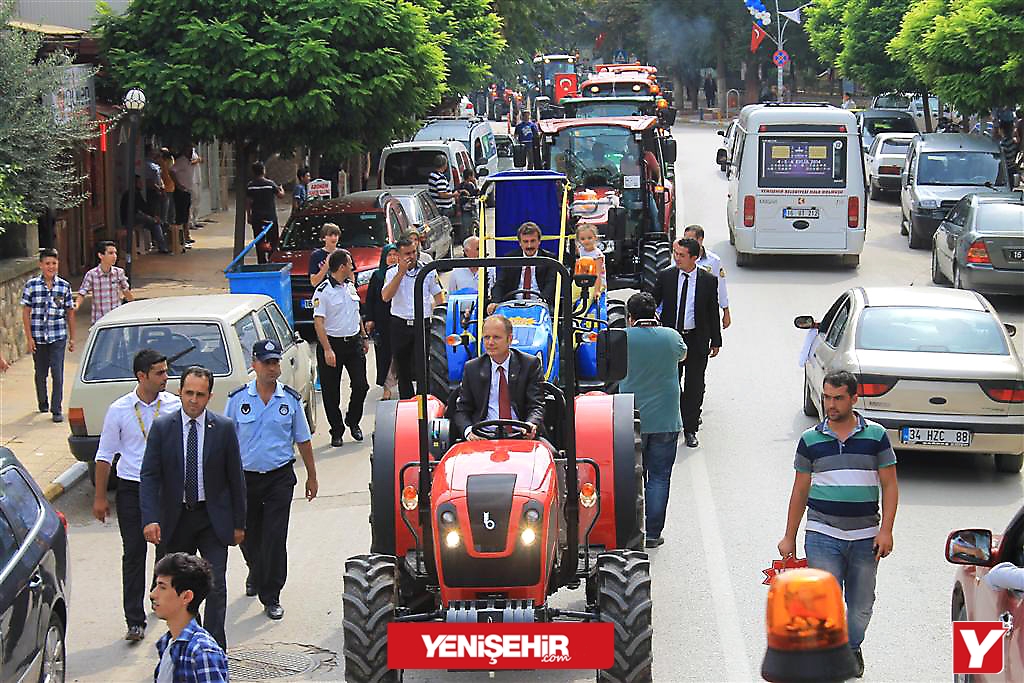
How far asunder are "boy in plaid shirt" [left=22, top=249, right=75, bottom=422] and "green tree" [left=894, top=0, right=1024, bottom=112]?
2131cm

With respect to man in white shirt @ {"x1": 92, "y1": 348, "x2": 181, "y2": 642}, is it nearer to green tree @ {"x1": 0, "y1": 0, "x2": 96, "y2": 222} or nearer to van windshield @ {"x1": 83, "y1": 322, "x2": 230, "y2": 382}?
van windshield @ {"x1": 83, "y1": 322, "x2": 230, "y2": 382}

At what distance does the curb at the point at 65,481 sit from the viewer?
13109mm

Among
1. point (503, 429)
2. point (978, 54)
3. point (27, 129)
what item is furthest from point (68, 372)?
point (978, 54)

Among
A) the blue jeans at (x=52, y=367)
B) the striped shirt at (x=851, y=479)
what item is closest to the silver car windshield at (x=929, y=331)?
the striped shirt at (x=851, y=479)

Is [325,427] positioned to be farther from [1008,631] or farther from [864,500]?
[1008,631]

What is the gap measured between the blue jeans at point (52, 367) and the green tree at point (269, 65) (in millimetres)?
7178

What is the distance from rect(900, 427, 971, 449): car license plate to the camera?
12.7 metres

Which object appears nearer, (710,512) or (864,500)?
(864,500)

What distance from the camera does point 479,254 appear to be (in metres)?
14.0

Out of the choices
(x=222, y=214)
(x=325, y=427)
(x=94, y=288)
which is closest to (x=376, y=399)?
(x=325, y=427)

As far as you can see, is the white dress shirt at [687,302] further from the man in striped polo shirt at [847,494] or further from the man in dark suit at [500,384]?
the man in striped polo shirt at [847,494]

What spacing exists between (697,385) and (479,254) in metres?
2.36

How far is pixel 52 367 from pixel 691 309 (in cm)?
666

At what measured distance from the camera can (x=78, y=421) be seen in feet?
41.2
